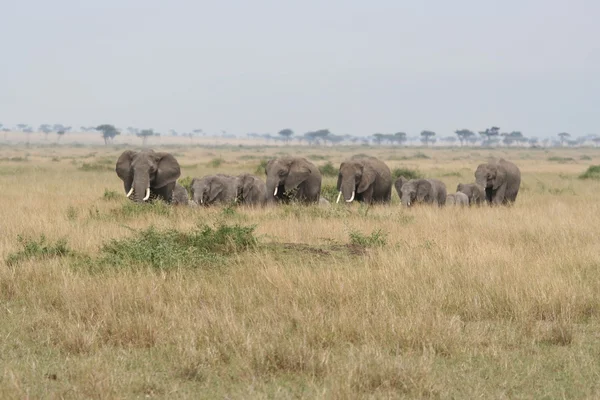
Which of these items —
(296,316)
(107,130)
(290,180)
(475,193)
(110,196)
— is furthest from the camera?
(107,130)

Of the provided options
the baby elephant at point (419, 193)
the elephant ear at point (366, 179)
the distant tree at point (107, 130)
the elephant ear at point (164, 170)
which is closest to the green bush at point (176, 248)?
the elephant ear at point (164, 170)

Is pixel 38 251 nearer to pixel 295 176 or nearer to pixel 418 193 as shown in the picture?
pixel 295 176

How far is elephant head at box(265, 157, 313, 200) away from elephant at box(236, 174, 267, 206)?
1.96ft

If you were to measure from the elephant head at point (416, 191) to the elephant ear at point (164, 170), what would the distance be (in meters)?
7.10

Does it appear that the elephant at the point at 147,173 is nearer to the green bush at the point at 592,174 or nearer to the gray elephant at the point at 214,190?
the gray elephant at the point at 214,190

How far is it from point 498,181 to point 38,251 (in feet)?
58.5

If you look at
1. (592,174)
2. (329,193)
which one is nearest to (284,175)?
(329,193)

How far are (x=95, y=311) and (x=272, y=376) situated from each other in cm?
253

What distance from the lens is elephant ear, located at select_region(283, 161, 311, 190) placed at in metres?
21.4

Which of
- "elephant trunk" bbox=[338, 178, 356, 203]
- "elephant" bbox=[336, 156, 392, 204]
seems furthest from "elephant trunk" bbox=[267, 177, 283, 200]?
"elephant trunk" bbox=[338, 178, 356, 203]

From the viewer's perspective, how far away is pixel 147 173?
1862 centimetres

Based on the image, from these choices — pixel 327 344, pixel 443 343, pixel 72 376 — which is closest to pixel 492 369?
pixel 443 343

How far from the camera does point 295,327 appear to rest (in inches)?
288

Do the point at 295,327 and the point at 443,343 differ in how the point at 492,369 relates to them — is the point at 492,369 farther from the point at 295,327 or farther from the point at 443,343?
the point at 295,327
